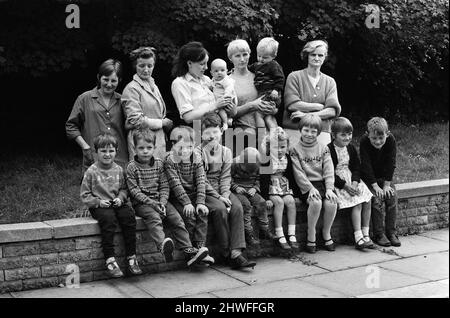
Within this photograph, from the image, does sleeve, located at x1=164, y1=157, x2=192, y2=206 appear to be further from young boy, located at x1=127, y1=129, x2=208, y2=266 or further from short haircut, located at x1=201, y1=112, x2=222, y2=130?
short haircut, located at x1=201, y1=112, x2=222, y2=130

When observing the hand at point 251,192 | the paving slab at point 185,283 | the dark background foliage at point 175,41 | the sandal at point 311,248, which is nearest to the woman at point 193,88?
the hand at point 251,192

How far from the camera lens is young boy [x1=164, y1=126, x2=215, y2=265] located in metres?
6.23

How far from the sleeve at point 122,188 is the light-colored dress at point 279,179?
4.82 ft

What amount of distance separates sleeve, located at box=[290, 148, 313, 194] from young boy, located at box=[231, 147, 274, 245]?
1.45ft

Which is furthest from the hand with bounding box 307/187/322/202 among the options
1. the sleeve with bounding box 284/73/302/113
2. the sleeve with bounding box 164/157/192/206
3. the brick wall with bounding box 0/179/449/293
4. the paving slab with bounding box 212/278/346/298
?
the sleeve with bounding box 164/157/192/206

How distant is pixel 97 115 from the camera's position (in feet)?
20.7

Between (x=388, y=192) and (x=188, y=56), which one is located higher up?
(x=188, y=56)

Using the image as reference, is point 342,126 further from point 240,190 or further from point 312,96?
point 240,190

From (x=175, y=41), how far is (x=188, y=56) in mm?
2837

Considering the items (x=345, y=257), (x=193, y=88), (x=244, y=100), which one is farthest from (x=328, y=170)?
(x=193, y=88)

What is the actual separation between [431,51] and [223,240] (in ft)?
24.9

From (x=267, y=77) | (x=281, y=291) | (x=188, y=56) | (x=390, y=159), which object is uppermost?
(x=188, y=56)

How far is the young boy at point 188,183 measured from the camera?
6227 mm

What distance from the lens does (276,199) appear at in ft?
22.3
